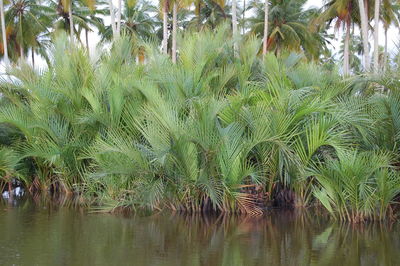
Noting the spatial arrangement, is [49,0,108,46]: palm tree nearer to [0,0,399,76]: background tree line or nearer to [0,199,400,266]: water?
[0,0,399,76]: background tree line

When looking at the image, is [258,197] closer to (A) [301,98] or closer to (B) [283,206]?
(B) [283,206]

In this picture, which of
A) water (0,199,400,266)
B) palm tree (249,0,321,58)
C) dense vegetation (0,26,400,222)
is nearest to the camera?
water (0,199,400,266)

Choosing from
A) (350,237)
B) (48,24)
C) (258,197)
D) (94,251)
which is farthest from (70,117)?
(48,24)

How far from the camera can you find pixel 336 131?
35.3ft

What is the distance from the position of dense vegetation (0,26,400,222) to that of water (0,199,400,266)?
2.00 feet

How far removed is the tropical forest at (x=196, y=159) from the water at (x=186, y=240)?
0.04 metres

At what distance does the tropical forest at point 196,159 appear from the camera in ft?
26.1

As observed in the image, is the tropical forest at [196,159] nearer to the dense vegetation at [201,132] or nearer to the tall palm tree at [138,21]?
the dense vegetation at [201,132]

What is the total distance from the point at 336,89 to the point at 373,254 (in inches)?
186

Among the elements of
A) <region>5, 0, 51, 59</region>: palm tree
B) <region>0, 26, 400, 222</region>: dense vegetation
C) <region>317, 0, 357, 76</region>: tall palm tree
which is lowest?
<region>0, 26, 400, 222</region>: dense vegetation

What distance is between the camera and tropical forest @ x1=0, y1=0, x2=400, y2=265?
797 cm

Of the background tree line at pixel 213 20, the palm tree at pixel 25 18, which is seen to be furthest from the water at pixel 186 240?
the palm tree at pixel 25 18

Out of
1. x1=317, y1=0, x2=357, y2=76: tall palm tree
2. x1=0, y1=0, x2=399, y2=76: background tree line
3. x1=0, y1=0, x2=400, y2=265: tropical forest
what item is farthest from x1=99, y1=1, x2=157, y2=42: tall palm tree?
x1=0, y1=0, x2=400, y2=265: tropical forest

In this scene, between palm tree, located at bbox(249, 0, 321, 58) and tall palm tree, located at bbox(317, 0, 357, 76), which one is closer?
tall palm tree, located at bbox(317, 0, 357, 76)
